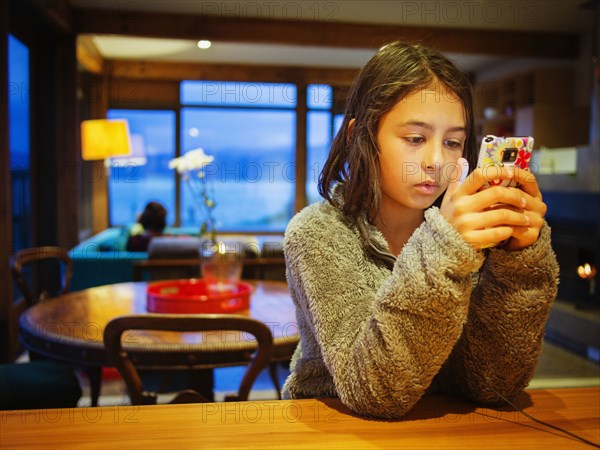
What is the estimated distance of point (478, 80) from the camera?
8539 mm

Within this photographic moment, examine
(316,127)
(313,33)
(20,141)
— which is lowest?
(20,141)

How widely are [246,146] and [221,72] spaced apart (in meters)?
1.44

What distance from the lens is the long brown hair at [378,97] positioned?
86cm

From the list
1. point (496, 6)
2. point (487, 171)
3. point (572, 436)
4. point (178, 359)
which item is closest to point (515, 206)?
point (487, 171)

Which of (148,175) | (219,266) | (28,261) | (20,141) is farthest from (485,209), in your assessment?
(148,175)

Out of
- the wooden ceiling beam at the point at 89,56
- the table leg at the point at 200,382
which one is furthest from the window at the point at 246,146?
the table leg at the point at 200,382

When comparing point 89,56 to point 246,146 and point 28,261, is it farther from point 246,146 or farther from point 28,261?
point 28,261

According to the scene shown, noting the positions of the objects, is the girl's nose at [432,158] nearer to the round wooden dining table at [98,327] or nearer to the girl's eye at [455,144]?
the girl's eye at [455,144]

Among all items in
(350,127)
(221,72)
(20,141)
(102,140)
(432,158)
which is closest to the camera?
(432,158)

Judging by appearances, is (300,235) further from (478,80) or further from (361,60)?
(478,80)

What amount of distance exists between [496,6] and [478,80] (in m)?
3.47

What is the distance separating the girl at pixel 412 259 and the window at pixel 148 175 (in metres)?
7.79

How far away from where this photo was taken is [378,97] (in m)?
0.86

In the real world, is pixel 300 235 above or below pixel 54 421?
above
